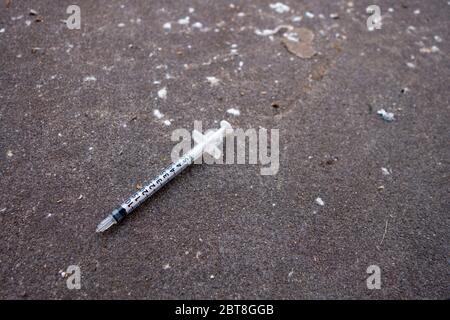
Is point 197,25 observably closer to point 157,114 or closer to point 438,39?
point 157,114

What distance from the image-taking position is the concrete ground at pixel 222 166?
4.80 feet

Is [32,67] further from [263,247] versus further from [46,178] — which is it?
[263,247]

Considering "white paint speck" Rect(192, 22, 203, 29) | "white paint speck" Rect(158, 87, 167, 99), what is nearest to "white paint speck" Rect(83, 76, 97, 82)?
"white paint speck" Rect(158, 87, 167, 99)

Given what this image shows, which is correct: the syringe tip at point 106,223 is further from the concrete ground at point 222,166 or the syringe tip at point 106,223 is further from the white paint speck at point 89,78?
the white paint speck at point 89,78

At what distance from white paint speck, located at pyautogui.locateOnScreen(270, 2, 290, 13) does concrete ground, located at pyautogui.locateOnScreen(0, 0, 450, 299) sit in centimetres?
2

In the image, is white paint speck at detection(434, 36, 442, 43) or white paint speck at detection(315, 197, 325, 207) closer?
white paint speck at detection(315, 197, 325, 207)

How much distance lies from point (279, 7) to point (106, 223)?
1.91 meters

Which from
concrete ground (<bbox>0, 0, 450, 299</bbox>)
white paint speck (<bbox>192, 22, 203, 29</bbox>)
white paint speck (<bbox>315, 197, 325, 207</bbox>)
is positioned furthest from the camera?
white paint speck (<bbox>192, 22, 203, 29</bbox>)

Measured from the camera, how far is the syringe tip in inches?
59.1

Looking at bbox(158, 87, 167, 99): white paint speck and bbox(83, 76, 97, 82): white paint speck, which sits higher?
bbox(83, 76, 97, 82): white paint speck

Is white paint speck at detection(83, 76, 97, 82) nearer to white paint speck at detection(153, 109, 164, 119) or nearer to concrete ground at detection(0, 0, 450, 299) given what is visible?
concrete ground at detection(0, 0, 450, 299)

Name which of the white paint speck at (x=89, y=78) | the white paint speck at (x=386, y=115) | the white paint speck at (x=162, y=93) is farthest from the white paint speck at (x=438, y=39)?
the white paint speck at (x=89, y=78)

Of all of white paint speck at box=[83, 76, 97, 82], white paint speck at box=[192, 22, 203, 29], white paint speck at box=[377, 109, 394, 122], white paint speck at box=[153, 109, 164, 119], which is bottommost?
white paint speck at box=[377, 109, 394, 122]

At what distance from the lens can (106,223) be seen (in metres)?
1.51
